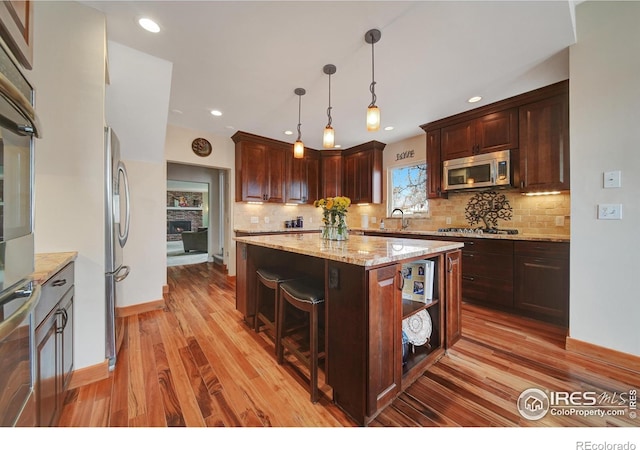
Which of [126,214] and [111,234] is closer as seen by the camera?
[111,234]

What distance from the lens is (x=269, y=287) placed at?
6.67ft

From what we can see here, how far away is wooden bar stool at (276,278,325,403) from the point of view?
1385 millimetres

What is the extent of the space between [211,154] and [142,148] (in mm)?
1352

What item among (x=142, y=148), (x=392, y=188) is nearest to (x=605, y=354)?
(x=392, y=188)

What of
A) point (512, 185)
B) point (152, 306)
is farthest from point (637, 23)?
point (152, 306)

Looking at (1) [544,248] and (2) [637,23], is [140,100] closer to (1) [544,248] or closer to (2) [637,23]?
(2) [637,23]

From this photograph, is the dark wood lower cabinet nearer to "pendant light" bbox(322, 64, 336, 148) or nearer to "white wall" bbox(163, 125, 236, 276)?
"pendant light" bbox(322, 64, 336, 148)

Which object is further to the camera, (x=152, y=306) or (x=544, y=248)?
(x=152, y=306)

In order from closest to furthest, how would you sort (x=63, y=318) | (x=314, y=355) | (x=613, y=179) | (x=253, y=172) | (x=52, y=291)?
1. (x=52, y=291)
2. (x=63, y=318)
3. (x=314, y=355)
4. (x=613, y=179)
5. (x=253, y=172)

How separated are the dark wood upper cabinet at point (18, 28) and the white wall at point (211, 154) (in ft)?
9.30

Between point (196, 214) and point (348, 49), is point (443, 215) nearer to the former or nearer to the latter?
point (348, 49)

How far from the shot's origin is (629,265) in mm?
1706

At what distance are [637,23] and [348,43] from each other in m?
2.07

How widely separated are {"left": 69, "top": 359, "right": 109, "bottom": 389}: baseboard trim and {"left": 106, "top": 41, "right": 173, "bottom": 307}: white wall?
0.63 meters
